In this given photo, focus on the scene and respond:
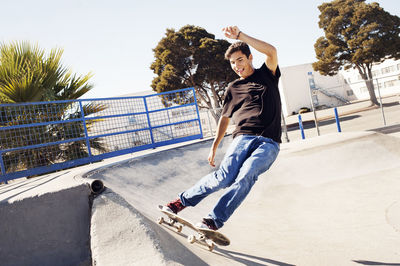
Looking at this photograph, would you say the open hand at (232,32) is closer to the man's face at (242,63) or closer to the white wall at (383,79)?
the man's face at (242,63)

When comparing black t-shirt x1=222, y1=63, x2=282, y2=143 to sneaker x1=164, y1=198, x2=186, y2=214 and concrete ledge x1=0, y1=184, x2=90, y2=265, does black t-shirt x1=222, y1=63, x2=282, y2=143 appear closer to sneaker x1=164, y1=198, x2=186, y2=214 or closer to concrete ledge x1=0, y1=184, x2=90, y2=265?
sneaker x1=164, y1=198, x2=186, y2=214

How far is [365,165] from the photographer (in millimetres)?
6637

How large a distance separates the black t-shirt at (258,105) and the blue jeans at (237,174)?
0.31ft

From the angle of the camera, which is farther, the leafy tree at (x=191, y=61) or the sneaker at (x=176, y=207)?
the leafy tree at (x=191, y=61)

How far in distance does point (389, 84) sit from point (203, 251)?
50.8 meters

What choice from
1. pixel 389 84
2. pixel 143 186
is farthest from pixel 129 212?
pixel 389 84

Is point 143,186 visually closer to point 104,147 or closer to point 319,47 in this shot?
point 104,147

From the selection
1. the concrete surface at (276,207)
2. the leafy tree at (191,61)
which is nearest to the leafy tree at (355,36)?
the leafy tree at (191,61)

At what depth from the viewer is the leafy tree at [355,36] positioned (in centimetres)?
2689

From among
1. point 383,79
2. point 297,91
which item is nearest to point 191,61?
point 297,91

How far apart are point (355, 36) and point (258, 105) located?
2845cm

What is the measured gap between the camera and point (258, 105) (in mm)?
3152

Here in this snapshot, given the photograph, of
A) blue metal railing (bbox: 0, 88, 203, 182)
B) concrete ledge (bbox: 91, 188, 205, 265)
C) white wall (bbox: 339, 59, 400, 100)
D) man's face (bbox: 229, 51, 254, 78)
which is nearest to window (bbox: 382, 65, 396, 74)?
white wall (bbox: 339, 59, 400, 100)

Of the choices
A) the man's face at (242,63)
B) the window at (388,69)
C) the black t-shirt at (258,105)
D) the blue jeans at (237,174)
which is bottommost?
the blue jeans at (237,174)
